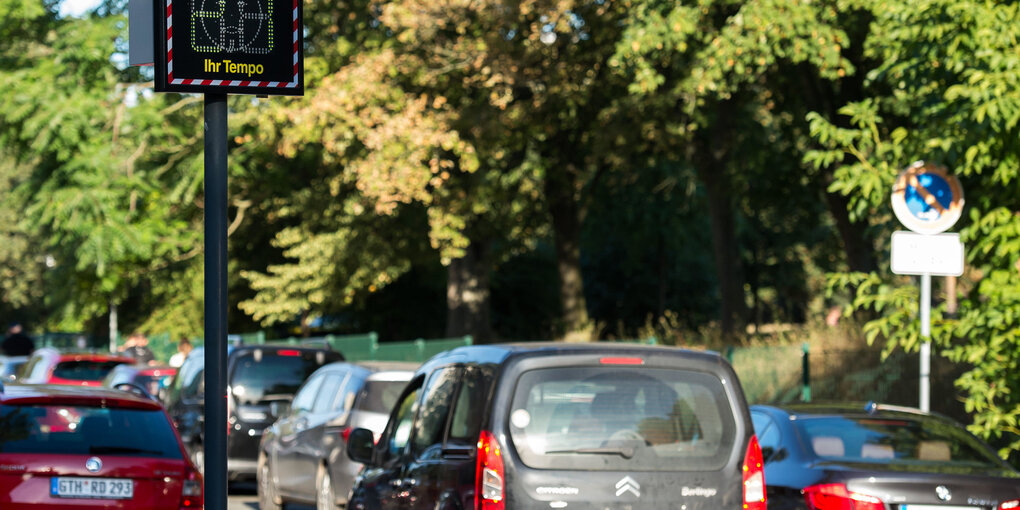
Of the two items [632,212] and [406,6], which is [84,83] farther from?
[632,212]

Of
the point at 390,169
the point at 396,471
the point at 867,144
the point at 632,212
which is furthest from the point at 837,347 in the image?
the point at 632,212

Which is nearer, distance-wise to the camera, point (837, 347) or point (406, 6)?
point (837, 347)

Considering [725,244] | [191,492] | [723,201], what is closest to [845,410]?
[191,492]

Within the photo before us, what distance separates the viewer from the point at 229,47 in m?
5.70

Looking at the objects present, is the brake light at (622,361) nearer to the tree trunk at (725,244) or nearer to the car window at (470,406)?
the car window at (470,406)

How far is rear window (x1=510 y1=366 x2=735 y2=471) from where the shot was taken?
6840 millimetres

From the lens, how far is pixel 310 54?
103 feet

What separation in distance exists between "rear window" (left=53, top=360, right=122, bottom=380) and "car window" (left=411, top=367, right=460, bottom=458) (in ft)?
56.2

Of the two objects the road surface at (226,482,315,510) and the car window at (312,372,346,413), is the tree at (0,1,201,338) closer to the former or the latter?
the road surface at (226,482,315,510)

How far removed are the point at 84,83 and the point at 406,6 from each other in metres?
10.2

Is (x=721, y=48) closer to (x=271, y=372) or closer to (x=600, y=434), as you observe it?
(x=271, y=372)

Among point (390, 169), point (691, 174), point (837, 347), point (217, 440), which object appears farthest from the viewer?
point (691, 174)

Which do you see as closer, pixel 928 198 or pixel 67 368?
pixel 928 198

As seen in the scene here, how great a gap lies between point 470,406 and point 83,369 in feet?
61.1
